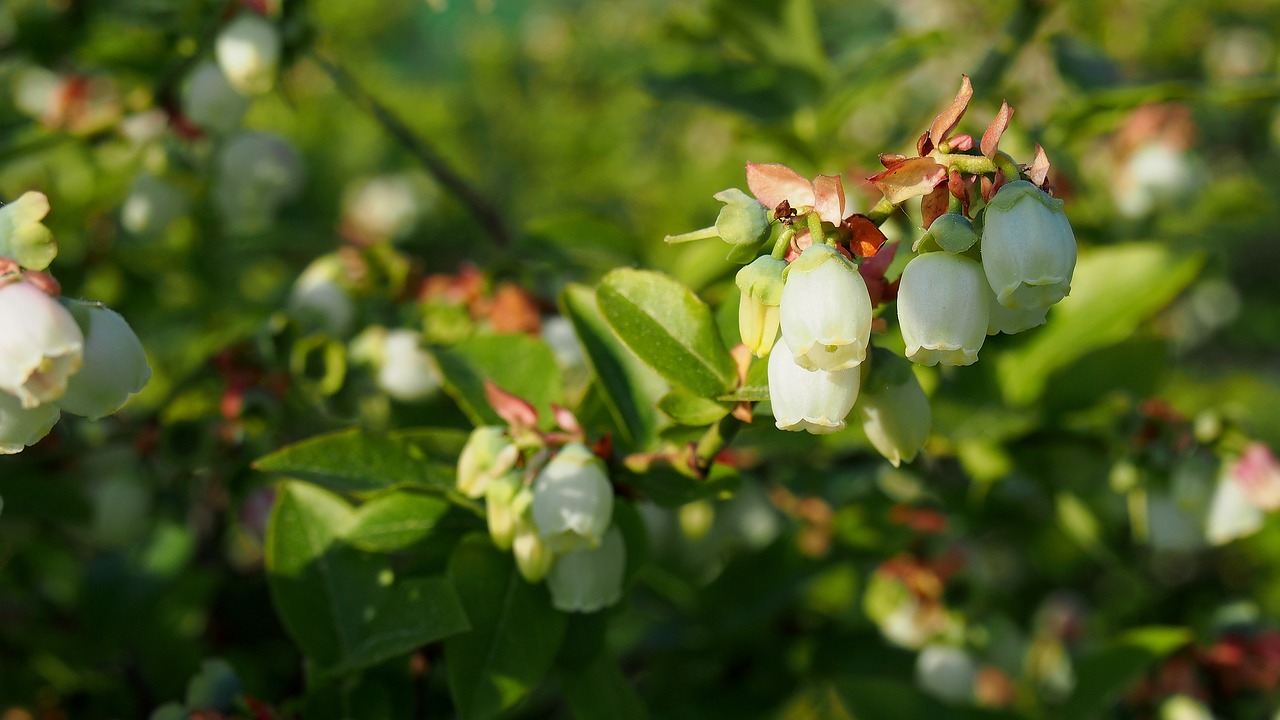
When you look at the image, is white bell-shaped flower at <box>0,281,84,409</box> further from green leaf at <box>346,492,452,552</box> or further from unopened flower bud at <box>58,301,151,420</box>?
green leaf at <box>346,492,452,552</box>

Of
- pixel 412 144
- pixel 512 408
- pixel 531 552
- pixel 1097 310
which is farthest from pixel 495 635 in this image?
pixel 1097 310

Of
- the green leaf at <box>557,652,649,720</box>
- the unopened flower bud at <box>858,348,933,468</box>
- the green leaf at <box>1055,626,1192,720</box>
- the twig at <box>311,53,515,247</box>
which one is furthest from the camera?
the twig at <box>311,53,515,247</box>

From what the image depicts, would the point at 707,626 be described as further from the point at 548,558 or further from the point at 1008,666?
the point at 1008,666

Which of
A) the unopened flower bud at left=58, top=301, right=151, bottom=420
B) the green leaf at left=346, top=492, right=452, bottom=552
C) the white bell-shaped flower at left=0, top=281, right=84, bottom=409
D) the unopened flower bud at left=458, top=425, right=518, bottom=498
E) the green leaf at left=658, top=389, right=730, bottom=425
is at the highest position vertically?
the white bell-shaped flower at left=0, top=281, right=84, bottom=409

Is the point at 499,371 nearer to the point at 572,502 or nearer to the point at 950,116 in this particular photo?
the point at 572,502

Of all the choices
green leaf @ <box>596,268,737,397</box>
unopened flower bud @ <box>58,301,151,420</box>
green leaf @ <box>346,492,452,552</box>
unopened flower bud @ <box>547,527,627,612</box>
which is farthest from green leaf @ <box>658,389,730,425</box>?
unopened flower bud @ <box>58,301,151,420</box>

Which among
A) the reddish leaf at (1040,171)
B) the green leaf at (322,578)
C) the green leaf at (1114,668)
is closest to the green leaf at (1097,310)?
the green leaf at (1114,668)
